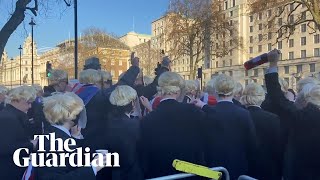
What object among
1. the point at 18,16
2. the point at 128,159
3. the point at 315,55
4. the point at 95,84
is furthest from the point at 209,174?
the point at 315,55

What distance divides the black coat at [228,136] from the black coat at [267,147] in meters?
0.21

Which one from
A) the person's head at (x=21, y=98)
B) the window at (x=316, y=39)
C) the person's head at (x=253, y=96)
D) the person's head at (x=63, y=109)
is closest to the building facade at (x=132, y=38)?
the window at (x=316, y=39)

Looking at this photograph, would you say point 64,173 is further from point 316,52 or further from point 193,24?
point 316,52

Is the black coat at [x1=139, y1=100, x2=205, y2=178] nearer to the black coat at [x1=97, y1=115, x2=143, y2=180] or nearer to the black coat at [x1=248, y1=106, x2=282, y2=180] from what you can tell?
the black coat at [x1=97, y1=115, x2=143, y2=180]

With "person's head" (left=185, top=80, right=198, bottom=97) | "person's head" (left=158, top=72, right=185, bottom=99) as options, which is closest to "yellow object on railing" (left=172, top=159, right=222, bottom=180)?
"person's head" (left=158, top=72, right=185, bottom=99)

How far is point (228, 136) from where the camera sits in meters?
4.30

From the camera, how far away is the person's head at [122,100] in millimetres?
4109

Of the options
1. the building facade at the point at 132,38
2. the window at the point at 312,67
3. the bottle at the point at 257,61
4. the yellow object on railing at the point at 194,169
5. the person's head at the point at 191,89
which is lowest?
the yellow object on railing at the point at 194,169

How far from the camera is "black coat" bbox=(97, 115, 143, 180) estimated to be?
3.80 m

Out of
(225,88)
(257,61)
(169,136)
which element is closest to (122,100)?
(169,136)

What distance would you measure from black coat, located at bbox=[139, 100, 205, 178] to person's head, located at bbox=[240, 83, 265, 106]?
2.99 ft

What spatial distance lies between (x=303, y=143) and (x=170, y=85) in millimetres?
1447

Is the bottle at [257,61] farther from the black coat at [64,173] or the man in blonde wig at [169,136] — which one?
the black coat at [64,173]

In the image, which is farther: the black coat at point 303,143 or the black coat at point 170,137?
the black coat at point 170,137
